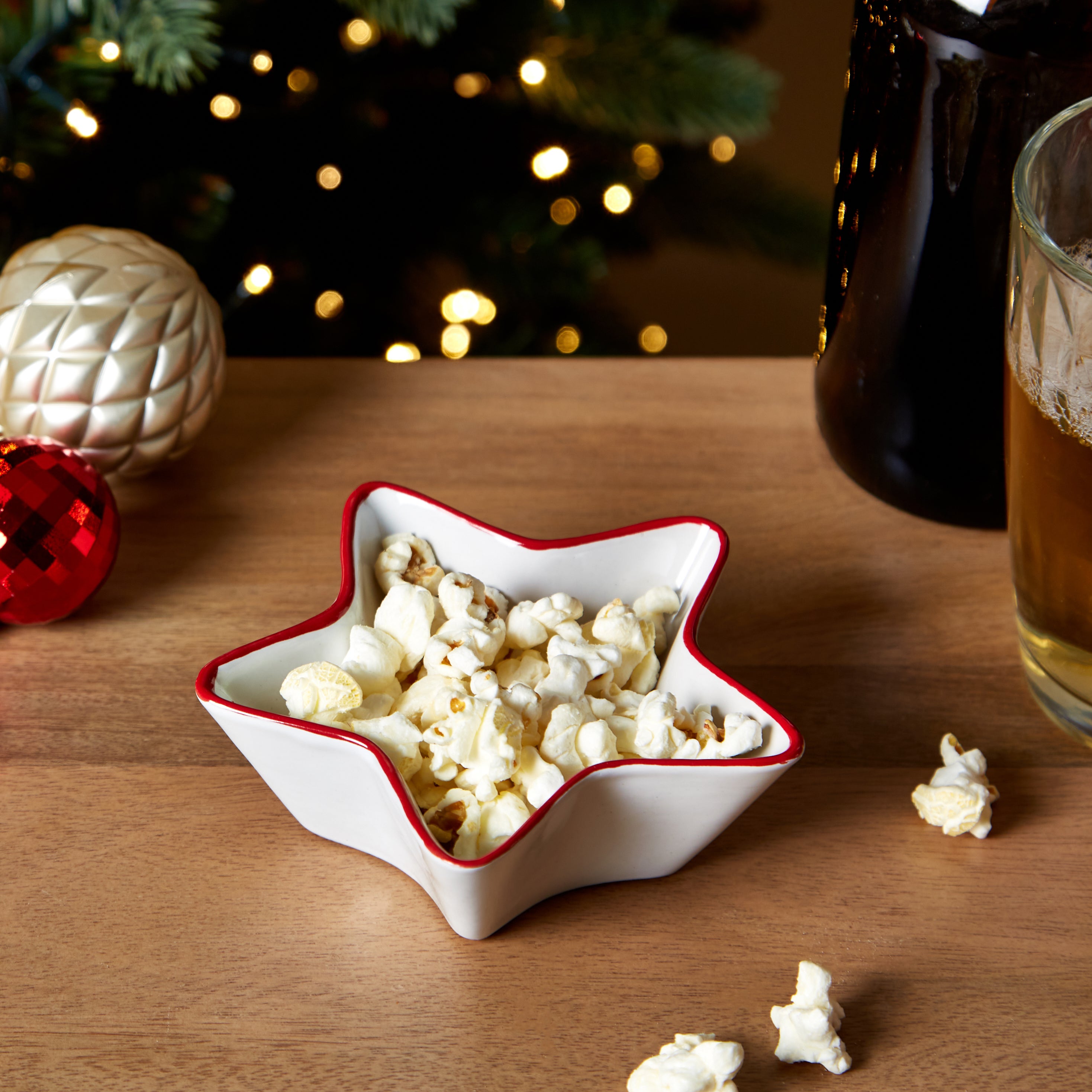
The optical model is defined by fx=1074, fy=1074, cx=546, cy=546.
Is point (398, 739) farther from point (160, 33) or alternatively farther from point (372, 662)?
point (160, 33)

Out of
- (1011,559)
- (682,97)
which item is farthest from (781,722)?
(682,97)

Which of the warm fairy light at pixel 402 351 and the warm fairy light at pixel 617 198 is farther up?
the warm fairy light at pixel 617 198

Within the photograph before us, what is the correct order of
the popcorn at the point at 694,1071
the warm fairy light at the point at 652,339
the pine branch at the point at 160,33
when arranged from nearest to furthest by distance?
the popcorn at the point at 694,1071 < the pine branch at the point at 160,33 < the warm fairy light at the point at 652,339

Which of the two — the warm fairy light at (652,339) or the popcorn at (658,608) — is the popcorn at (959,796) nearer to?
the popcorn at (658,608)

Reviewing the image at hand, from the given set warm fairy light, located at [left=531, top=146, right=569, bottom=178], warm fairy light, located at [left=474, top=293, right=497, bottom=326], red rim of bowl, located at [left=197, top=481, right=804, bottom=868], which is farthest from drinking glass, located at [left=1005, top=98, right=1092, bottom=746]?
warm fairy light, located at [left=474, top=293, right=497, bottom=326]

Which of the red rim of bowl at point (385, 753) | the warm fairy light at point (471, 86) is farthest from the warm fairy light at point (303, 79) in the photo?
the red rim of bowl at point (385, 753)

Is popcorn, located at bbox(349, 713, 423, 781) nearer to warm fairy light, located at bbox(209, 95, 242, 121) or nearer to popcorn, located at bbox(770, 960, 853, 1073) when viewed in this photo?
popcorn, located at bbox(770, 960, 853, 1073)

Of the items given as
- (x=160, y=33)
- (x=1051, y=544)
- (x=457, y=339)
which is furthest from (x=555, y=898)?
(x=457, y=339)
